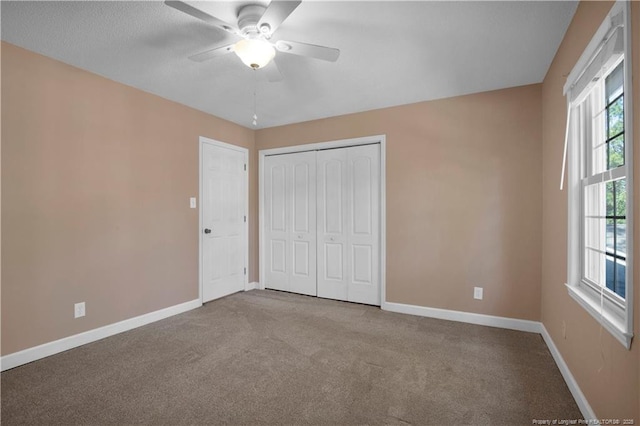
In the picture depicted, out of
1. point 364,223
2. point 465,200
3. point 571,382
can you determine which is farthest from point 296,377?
point 465,200

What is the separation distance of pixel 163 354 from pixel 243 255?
2.03 metres

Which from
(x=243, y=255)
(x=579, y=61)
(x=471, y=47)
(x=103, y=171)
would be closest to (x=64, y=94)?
(x=103, y=171)

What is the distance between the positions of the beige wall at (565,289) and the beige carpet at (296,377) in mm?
294

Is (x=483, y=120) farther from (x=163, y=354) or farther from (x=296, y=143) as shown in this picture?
(x=163, y=354)

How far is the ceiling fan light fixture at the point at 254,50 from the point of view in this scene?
191cm

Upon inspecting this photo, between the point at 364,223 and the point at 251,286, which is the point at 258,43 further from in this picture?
the point at 251,286

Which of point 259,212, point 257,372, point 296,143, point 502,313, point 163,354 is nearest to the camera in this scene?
point 257,372

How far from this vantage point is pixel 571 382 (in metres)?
1.99

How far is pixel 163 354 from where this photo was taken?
2.54 m

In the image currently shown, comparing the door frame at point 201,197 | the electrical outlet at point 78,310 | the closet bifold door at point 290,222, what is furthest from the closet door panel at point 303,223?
the electrical outlet at point 78,310

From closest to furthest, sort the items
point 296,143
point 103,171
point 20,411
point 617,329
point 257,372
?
point 617,329 → point 20,411 → point 257,372 → point 103,171 → point 296,143

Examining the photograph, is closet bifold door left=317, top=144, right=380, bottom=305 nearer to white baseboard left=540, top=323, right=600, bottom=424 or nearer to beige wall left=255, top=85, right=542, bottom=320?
beige wall left=255, top=85, right=542, bottom=320

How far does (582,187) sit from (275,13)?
2169 mm

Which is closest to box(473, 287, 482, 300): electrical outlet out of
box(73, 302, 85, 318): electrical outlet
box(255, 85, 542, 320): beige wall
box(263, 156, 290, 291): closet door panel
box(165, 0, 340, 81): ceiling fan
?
box(255, 85, 542, 320): beige wall
